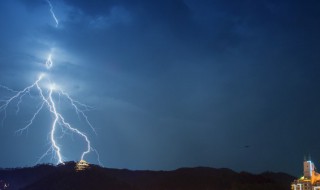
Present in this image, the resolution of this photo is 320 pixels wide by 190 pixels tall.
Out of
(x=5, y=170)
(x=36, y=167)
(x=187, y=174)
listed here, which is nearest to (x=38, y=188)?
(x=36, y=167)

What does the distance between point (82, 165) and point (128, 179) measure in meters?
22.9

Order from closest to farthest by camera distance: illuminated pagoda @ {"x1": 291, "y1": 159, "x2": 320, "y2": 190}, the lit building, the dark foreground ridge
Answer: illuminated pagoda @ {"x1": 291, "y1": 159, "x2": 320, "y2": 190} < the dark foreground ridge < the lit building

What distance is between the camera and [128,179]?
302 ft

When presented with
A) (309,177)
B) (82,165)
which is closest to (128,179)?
(82,165)

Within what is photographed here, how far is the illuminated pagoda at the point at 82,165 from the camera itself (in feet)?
228

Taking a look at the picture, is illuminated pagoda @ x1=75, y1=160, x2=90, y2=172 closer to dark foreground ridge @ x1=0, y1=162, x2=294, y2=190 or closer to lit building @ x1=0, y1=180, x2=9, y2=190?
dark foreground ridge @ x1=0, y1=162, x2=294, y2=190

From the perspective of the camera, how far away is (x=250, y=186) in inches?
2721

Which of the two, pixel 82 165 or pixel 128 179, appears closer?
pixel 82 165

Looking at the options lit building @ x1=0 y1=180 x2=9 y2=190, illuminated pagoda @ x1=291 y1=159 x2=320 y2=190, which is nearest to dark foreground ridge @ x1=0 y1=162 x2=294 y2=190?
lit building @ x1=0 y1=180 x2=9 y2=190

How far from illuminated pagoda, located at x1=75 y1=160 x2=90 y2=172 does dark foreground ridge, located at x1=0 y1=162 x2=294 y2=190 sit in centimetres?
49

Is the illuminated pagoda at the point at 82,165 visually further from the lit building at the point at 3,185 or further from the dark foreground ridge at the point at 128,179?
the lit building at the point at 3,185

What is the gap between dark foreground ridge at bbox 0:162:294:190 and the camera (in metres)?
67.3

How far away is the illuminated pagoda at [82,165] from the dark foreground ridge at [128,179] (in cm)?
49

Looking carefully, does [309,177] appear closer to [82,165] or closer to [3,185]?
[82,165]
